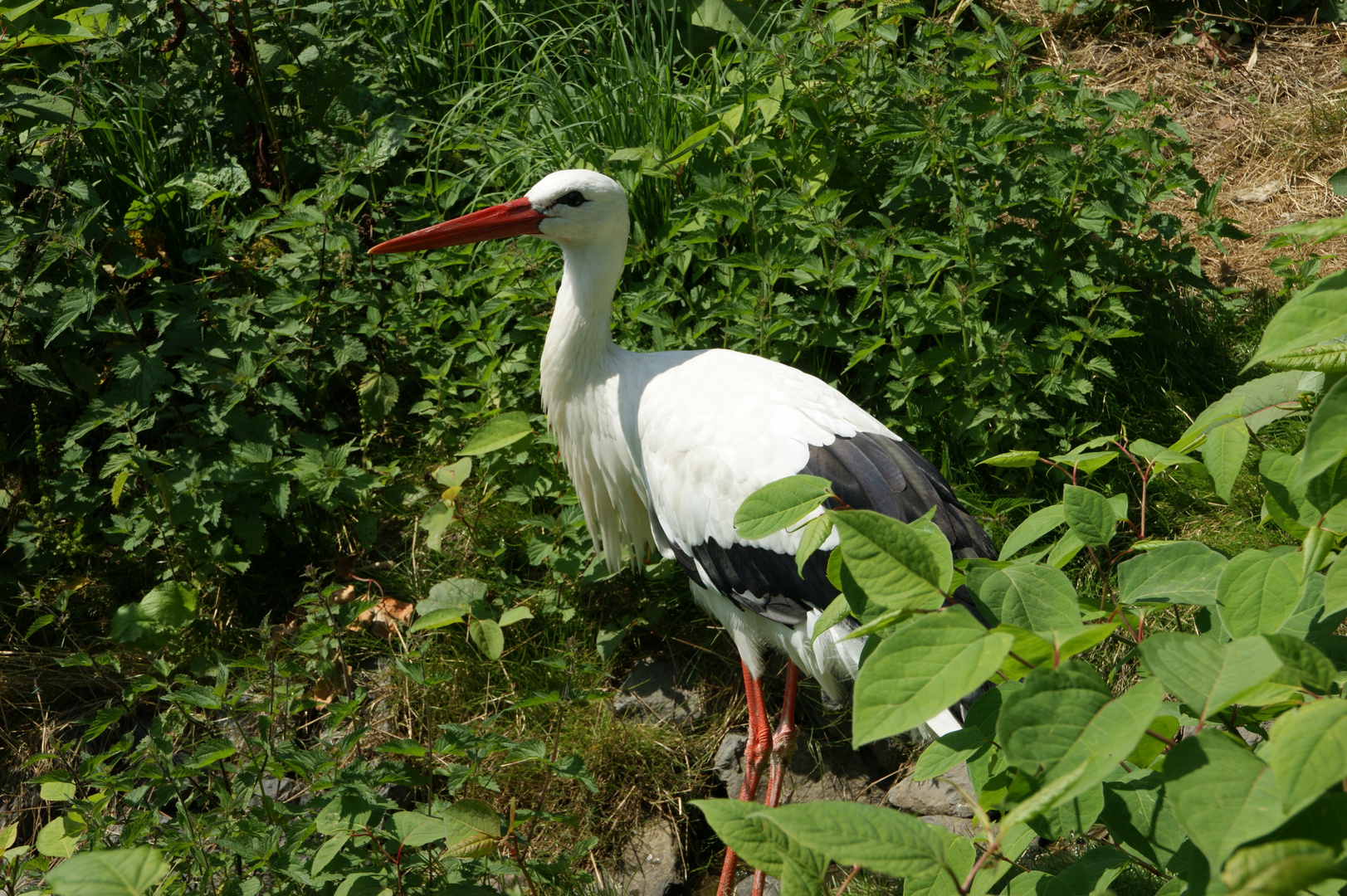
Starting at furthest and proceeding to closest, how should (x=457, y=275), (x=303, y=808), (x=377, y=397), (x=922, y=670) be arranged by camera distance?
(x=457, y=275), (x=377, y=397), (x=303, y=808), (x=922, y=670)

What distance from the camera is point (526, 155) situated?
3.66m

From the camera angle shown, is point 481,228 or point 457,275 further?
point 457,275

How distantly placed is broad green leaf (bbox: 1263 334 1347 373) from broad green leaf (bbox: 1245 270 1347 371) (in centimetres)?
14

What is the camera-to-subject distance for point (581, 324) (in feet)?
9.14

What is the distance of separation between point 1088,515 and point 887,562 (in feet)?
1.15

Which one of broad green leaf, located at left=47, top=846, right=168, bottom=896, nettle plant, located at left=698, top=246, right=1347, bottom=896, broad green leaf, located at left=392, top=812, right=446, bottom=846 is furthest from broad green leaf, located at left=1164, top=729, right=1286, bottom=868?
broad green leaf, located at left=392, top=812, right=446, bottom=846

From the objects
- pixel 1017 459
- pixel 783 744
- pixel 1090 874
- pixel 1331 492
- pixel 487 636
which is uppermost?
pixel 1331 492

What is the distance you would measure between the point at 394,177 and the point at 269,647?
76.5 inches

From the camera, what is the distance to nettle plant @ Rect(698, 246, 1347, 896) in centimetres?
71

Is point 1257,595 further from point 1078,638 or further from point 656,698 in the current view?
point 656,698

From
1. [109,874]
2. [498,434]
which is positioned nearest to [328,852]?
[109,874]

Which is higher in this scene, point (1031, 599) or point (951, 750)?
point (1031, 599)

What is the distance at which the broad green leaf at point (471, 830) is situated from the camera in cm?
183

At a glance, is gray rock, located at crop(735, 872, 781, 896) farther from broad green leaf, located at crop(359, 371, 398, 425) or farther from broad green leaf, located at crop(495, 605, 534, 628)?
broad green leaf, located at crop(359, 371, 398, 425)
